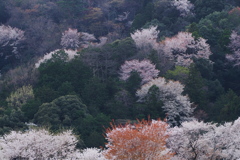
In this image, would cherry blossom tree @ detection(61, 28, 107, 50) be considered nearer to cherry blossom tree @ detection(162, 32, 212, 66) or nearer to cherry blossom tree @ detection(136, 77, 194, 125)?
cherry blossom tree @ detection(162, 32, 212, 66)

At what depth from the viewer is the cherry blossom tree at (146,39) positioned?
39.7 m

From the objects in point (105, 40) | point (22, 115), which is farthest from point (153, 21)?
point (22, 115)

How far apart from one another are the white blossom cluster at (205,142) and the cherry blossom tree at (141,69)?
36.5 feet

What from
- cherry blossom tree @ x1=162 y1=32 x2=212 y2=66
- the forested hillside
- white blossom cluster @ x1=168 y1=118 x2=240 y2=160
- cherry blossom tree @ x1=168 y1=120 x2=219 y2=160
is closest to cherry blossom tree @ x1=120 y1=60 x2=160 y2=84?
the forested hillside

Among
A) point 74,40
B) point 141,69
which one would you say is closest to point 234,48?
point 141,69

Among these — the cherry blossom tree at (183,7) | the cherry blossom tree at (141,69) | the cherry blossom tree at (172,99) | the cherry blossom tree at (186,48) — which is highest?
the cherry blossom tree at (183,7)

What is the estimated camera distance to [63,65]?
1443 inches

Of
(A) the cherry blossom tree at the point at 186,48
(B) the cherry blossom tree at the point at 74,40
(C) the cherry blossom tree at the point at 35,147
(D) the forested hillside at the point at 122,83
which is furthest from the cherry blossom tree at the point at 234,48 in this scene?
(C) the cherry blossom tree at the point at 35,147

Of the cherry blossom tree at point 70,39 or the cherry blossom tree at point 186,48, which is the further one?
the cherry blossom tree at point 70,39

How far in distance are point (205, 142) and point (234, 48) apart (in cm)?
1821

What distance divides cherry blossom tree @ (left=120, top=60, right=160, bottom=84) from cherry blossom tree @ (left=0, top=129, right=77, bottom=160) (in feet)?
45.4

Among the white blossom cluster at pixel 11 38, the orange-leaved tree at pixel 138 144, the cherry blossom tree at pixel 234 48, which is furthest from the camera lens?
the white blossom cluster at pixel 11 38

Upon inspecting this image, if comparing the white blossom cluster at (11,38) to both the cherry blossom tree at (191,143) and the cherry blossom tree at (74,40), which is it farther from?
the cherry blossom tree at (191,143)

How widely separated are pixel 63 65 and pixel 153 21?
41.4ft
